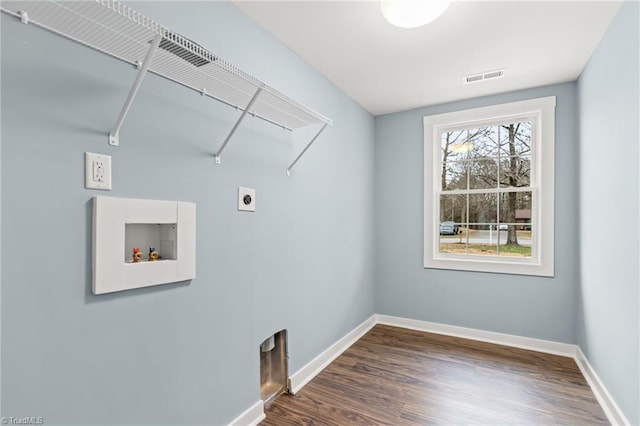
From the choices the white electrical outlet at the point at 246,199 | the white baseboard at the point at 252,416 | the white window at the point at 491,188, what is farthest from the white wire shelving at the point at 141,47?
the white window at the point at 491,188

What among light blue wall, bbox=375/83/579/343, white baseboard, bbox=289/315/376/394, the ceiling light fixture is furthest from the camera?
light blue wall, bbox=375/83/579/343

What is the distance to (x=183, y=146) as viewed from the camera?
1.47 m

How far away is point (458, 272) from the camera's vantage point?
320cm

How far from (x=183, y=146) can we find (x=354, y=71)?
162 cm

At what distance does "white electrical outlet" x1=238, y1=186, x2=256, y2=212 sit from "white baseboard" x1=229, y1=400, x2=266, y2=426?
1.16 m

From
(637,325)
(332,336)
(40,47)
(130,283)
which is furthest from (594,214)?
(40,47)

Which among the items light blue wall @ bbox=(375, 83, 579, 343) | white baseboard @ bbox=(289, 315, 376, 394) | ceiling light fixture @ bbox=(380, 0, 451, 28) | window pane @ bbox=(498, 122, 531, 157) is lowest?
white baseboard @ bbox=(289, 315, 376, 394)

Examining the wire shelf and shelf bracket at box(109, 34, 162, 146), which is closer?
the wire shelf

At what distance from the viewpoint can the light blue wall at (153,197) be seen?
0.98 meters

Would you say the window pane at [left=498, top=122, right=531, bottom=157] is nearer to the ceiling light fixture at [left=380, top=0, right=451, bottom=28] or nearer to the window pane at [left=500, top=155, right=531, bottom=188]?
the window pane at [left=500, top=155, right=531, bottom=188]

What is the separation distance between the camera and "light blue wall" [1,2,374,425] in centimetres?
98

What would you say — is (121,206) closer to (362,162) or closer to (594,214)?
(362,162)

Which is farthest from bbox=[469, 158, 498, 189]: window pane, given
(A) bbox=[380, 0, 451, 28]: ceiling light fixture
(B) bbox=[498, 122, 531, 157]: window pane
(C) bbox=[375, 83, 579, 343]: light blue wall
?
(A) bbox=[380, 0, 451, 28]: ceiling light fixture

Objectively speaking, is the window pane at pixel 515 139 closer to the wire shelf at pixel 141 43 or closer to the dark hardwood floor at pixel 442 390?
the dark hardwood floor at pixel 442 390
